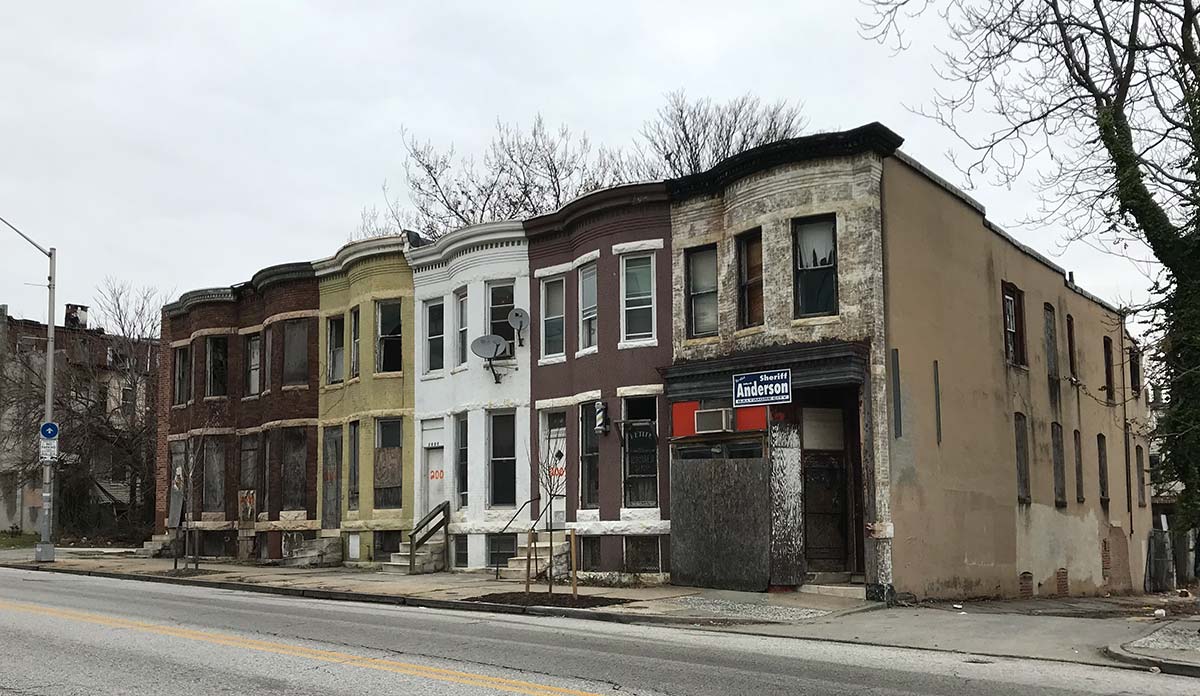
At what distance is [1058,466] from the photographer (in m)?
26.2

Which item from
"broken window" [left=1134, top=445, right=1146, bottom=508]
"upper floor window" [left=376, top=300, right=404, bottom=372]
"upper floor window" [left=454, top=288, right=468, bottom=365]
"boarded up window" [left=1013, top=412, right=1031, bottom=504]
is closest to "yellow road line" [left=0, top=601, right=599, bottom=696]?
"upper floor window" [left=454, top=288, right=468, bottom=365]

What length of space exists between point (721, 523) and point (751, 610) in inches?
109

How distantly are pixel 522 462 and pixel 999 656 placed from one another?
13.4 meters

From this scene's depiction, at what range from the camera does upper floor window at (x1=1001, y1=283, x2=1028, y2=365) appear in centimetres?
2389

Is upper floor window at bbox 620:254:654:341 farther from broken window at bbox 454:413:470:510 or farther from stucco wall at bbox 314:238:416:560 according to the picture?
stucco wall at bbox 314:238:416:560

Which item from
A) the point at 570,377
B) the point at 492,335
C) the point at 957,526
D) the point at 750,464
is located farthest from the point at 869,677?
the point at 492,335

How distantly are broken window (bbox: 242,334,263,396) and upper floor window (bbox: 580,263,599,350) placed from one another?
11.8 m

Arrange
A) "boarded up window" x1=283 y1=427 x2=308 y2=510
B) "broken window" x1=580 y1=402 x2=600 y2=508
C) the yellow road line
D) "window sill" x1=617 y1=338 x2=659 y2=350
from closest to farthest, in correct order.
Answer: the yellow road line → "window sill" x1=617 y1=338 x2=659 y2=350 → "broken window" x1=580 y1=402 x2=600 y2=508 → "boarded up window" x1=283 y1=427 x2=308 y2=510

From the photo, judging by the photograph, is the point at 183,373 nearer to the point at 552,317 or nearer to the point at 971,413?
the point at 552,317

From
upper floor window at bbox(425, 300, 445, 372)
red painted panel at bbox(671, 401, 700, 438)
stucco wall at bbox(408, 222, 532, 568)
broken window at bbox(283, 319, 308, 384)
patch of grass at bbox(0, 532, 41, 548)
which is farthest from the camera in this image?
patch of grass at bbox(0, 532, 41, 548)

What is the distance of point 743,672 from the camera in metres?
10.2

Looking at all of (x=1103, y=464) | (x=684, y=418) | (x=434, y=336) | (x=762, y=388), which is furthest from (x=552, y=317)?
(x=1103, y=464)

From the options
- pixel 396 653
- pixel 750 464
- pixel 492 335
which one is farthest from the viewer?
pixel 492 335

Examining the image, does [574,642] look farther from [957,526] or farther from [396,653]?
[957,526]
